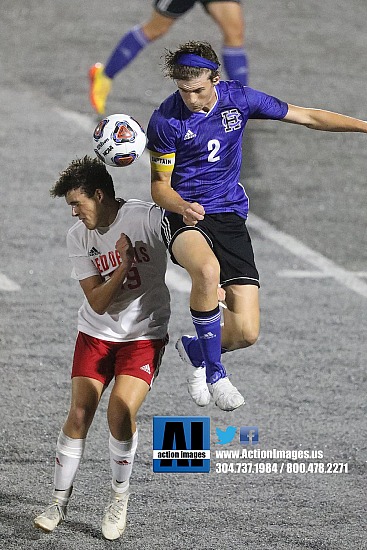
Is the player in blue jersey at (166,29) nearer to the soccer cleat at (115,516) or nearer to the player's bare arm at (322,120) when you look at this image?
the player's bare arm at (322,120)

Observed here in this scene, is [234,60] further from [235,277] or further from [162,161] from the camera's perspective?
[162,161]

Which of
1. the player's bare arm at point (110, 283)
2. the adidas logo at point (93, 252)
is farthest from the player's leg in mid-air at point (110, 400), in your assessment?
the adidas logo at point (93, 252)

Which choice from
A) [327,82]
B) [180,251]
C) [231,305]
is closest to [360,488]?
[231,305]

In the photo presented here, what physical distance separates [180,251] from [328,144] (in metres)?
10.1

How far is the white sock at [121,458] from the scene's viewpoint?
22.9 feet

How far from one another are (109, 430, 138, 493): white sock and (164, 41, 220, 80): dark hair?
2.12m

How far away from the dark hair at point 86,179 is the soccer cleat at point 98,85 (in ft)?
28.0

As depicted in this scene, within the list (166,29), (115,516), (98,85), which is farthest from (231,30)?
(115,516)

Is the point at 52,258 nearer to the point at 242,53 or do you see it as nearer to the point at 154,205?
the point at 242,53

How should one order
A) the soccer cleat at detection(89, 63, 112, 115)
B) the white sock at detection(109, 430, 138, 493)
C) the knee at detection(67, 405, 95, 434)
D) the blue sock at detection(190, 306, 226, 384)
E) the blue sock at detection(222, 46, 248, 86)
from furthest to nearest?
the soccer cleat at detection(89, 63, 112, 115) → the blue sock at detection(222, 46, 248, 86) → the white sock at detection(109, 430, 138, 493) → the knee at detection(67, 405, 95, 434) → the blue sock at detection(190, 306, 226, 384)

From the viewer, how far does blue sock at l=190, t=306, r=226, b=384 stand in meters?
6.62

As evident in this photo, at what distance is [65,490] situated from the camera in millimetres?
7184

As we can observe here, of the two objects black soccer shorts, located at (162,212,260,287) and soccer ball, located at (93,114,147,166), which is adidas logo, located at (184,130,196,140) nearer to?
soccer ball, located at (93,114,147,166)

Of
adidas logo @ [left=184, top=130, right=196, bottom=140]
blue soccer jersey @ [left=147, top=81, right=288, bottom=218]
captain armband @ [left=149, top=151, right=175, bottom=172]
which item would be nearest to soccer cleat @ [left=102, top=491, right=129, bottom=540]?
blue soccer jersey @ [left=147, top=81, right=288, bottom=218]
